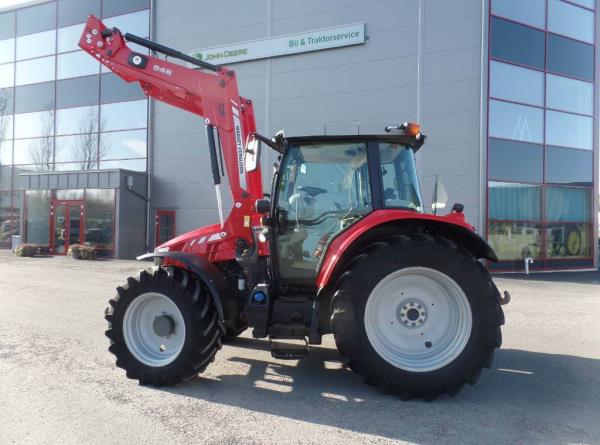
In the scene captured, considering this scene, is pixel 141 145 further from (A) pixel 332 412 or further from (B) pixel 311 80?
(A) pixel 332 412

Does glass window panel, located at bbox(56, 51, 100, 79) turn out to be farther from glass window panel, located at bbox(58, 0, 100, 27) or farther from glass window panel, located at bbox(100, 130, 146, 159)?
glass window panel, located at bbox(100, 130, 146, 159)

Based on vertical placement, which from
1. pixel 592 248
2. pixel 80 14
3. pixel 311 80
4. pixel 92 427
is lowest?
pixel 92 427

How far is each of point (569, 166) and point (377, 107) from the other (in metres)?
7.39

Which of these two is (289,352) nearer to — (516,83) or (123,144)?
(516,83)

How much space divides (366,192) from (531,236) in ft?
45.2

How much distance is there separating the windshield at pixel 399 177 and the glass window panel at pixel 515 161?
11562 mm

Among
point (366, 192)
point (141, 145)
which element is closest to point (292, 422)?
point (366, 192)

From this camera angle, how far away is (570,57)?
52.6ft

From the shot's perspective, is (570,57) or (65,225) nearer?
(570,57)

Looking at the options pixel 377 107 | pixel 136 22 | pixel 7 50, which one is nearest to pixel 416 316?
pixel 377 107

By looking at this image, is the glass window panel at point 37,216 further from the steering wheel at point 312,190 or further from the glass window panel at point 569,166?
Result: the glass window panel at point 569,166

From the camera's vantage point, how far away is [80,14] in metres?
20.8

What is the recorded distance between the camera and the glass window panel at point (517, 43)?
14.8m

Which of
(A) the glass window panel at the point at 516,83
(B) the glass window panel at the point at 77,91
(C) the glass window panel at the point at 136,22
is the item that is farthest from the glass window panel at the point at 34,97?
(A) the glass window panel at the point at 516,83
